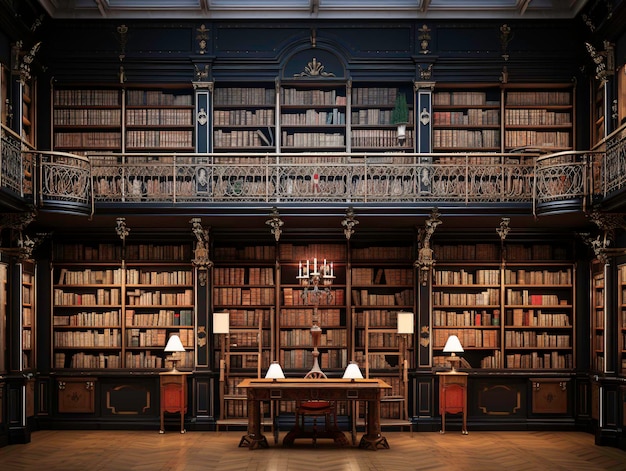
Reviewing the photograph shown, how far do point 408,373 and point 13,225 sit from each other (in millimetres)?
4987

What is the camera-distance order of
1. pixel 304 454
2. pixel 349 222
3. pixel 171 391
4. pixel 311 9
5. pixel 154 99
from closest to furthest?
pixel 304 454
pixel 349 222
pixel 171 391
pixel 311 9
pixel 154 99

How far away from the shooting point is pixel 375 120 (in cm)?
1112

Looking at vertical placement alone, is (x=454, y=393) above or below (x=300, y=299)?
below

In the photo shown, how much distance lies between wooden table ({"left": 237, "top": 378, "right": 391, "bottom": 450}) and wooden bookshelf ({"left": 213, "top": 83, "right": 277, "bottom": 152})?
3.34 meters

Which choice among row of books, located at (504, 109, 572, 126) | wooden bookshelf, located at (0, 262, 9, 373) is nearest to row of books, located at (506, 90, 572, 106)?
row of books, located at (504, 109, 572, 126)

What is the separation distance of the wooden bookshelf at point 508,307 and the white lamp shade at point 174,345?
125 inches

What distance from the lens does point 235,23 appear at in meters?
11.1

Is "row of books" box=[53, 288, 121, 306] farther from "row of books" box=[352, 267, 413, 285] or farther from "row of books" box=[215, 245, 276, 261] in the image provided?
"row of books" box=[352, 267, 413, 285]

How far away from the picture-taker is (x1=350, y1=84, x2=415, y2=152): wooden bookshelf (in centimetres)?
1106

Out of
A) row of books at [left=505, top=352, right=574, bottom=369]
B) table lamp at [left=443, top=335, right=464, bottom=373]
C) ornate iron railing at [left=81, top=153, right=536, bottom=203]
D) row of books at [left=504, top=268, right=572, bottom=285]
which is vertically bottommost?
row of books at [left=505, top=352, right=574, bottom=369]

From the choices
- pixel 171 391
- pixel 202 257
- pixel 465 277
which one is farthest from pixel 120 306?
pixel 465 277

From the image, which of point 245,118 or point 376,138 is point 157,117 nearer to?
point 245,118

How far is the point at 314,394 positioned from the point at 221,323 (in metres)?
2.02

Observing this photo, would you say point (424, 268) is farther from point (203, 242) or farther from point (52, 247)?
point (52, 247)
